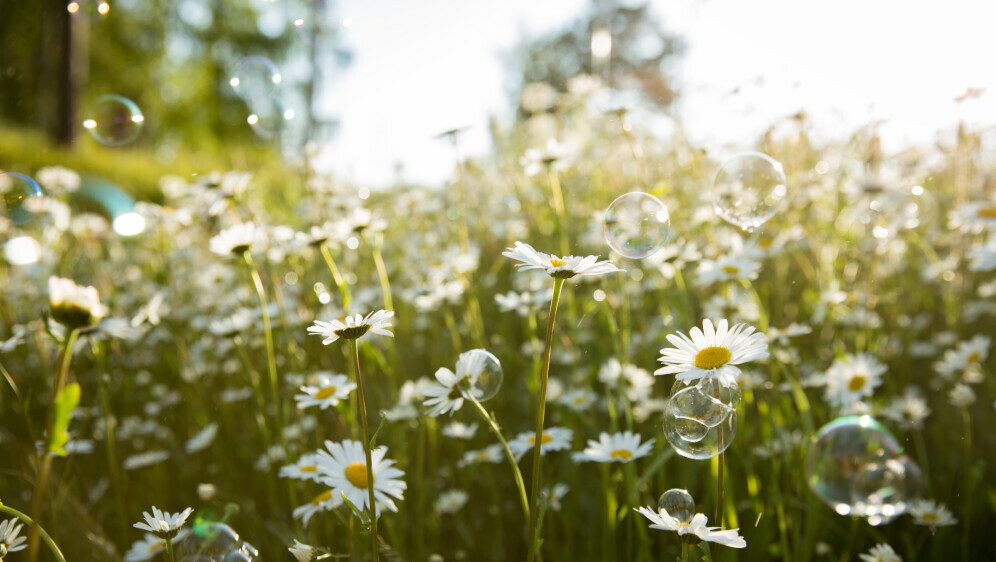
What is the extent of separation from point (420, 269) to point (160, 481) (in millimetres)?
1378

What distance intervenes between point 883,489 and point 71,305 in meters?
1.73

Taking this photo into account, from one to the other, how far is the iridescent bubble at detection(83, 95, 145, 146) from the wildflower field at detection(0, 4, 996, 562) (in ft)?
1.51

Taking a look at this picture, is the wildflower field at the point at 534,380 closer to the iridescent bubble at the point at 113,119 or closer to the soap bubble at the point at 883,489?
the soap bubble at the point at 883,489

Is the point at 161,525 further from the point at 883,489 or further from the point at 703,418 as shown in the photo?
the point at 883,489

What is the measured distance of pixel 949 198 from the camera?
4363 mm

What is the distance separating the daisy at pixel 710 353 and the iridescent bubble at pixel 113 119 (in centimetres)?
262

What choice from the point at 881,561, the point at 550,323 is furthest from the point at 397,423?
the point at 881,561

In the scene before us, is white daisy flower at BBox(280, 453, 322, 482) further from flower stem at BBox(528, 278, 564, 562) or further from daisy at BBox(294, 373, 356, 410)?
flower stem at BBox(528, 278, 564, 562)

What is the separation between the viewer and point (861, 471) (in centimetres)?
160

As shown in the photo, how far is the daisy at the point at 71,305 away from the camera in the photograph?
87 cm

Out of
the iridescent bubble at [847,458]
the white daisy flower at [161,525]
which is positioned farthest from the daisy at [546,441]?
the white daisy flower at [161,525]

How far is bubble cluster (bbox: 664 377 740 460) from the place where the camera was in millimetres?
1203

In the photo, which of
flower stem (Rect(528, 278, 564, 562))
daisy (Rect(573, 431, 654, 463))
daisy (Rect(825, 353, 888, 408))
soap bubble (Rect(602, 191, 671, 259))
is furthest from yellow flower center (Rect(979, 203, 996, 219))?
A: flower stem (Rect(528, 278, 564, 562))

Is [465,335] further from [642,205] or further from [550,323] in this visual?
[550,323]
